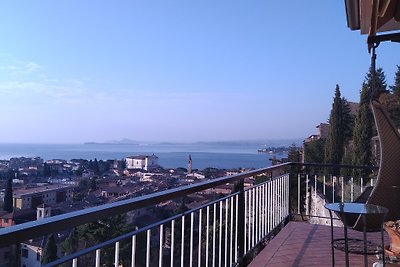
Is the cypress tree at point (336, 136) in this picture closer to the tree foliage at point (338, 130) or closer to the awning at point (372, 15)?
the tree foliage at point (338, 130)

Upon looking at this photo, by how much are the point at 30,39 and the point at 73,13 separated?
11.1 feet

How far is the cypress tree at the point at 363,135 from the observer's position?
24.9m

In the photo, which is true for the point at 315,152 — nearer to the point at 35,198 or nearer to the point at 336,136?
the point at 336,136

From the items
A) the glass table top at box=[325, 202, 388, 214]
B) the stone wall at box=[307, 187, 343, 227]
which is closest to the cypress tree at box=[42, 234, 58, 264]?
the glass table top at box=[325, 202, 388, 214]

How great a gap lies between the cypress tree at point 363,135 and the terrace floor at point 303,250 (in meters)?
22.0

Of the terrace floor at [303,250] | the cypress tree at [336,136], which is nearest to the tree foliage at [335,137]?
the cypress tree at [336,136]

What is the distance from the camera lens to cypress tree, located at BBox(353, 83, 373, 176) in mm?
24906

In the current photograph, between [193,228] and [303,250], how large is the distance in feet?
6.97

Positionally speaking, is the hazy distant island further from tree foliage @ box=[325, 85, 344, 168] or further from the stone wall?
the stone wall

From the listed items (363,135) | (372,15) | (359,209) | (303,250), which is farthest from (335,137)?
(359,209)

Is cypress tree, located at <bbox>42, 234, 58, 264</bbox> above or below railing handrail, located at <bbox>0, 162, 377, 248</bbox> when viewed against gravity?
below

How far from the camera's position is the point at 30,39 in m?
13.5

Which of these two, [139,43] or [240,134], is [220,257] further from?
[240,134]

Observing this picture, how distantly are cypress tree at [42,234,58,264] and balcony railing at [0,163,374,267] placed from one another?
26mm
